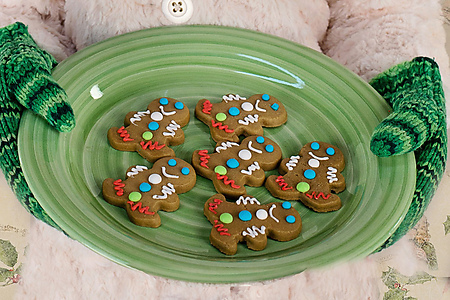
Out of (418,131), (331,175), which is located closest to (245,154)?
(331,175)

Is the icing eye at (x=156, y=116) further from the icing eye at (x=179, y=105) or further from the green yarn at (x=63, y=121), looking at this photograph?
the green yarn at (x=63, y=121)

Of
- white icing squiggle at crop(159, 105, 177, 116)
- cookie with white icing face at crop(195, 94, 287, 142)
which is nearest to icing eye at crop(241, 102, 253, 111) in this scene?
cookie with white icing face at crop(195, 94, 287, 142)

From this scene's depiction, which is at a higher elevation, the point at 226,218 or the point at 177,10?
the point at 177,10

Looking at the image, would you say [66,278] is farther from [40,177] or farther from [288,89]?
[288,89]

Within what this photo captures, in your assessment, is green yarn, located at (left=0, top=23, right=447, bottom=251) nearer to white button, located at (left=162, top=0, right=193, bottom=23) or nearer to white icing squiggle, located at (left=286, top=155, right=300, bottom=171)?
white icing squiggle, located at (left=286, top=155, right=300, bottom=171)

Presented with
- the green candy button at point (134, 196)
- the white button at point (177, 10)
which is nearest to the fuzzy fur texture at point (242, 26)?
the white button at point (177, 10)

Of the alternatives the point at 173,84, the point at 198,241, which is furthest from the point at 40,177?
the point at 173,84

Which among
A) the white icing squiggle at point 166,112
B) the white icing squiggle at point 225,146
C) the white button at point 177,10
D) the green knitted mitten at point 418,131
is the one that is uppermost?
the white button at point 177,10

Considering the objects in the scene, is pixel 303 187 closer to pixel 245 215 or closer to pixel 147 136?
pixel 245 215
